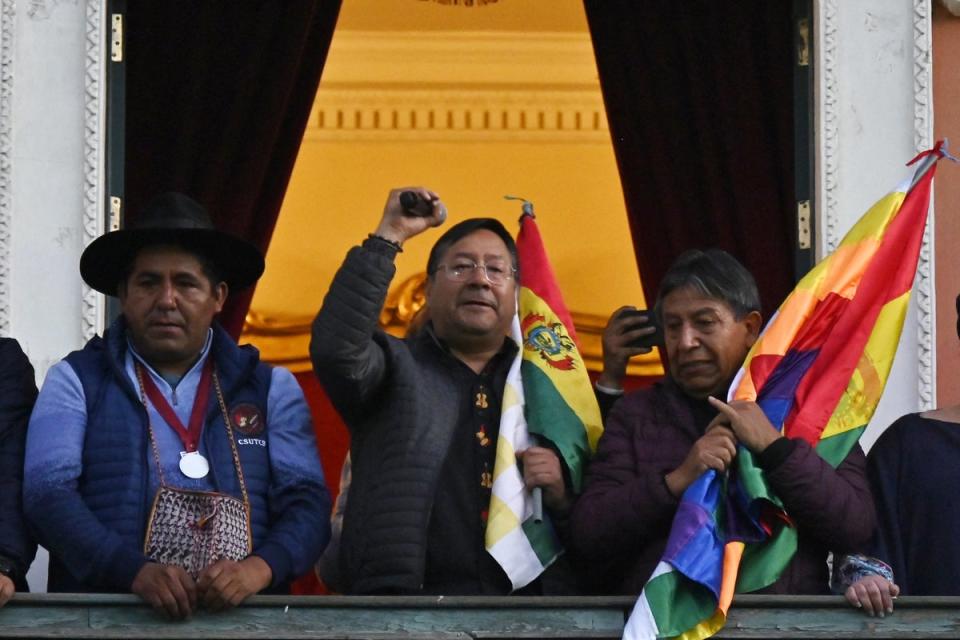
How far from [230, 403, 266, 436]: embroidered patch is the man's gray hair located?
1108 millimetres

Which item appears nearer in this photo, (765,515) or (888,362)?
(765,515)

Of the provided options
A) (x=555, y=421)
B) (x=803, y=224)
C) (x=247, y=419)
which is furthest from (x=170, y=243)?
(x=803, y=224)

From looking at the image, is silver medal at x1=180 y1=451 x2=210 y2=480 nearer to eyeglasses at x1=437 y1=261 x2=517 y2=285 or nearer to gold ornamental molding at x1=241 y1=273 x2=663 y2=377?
eyeglasses at x1=437 y1=261 x2=517 y2=285

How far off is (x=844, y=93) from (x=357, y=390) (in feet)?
9.10

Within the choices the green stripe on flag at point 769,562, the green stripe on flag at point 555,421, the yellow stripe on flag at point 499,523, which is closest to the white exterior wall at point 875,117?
the green stripe on flag at point 555,421

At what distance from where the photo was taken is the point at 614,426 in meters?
5.95

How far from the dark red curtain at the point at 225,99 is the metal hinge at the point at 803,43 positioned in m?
1.63

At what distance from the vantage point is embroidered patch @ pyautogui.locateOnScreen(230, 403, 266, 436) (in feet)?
19.3

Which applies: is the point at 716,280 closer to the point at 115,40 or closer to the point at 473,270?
the point at 473,270

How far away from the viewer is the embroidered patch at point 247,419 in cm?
589

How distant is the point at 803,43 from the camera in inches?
313

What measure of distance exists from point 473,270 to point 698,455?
82 centimetres

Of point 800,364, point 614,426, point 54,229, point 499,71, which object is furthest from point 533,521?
point 499,71

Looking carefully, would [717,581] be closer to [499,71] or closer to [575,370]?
[575,370]
